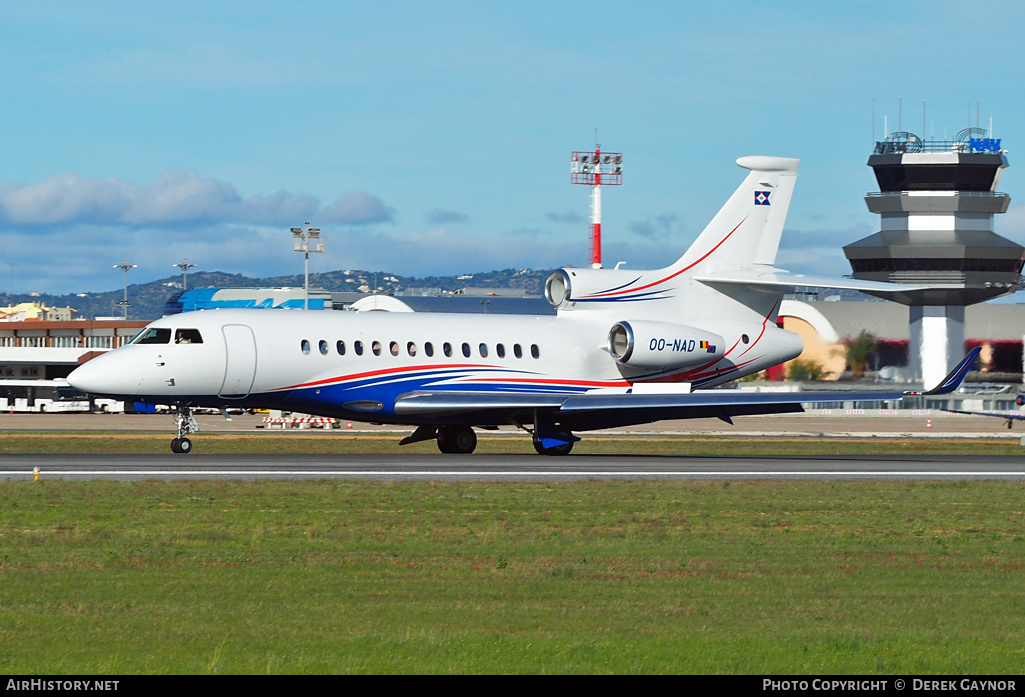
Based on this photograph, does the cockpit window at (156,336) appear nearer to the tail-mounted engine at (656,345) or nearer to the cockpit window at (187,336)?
the cockpit window at (187,336)

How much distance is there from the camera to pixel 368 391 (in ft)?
108

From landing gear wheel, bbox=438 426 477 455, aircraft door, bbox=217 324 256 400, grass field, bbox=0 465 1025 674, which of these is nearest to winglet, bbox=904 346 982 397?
grass field, bbox=0 465 1025 674

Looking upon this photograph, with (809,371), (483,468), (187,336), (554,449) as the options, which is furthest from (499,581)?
(809,371)

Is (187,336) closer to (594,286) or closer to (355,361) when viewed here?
(355,361)

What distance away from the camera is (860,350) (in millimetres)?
65312

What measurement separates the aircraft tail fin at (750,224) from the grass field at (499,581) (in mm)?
16853

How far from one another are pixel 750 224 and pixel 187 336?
17228 mm

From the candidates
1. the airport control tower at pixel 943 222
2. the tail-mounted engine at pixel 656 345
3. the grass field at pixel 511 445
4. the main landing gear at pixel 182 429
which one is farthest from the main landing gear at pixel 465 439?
the airport control tower at pixel 943 222

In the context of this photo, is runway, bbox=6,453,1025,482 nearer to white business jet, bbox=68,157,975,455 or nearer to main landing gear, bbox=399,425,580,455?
main landing gear, bbox=399,425,580,455

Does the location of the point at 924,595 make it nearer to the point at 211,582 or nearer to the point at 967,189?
the point at 211,582

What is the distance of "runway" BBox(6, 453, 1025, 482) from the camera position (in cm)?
2512

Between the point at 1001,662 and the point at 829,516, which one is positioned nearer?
the point at 1001,662
